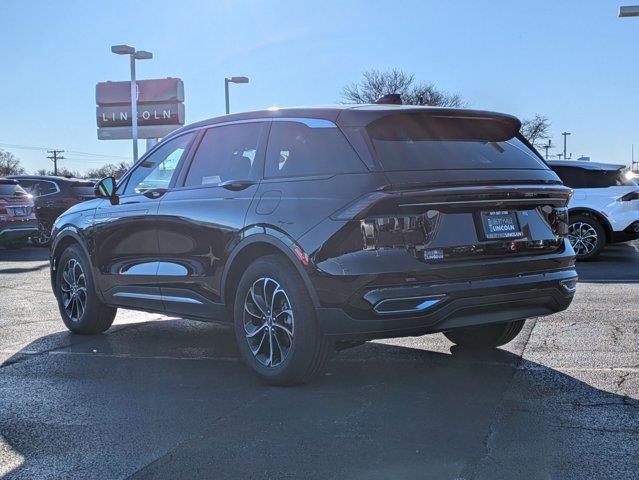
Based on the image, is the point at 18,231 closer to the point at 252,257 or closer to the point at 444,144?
the point at 252,257

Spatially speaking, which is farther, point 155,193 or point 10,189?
point 10,189

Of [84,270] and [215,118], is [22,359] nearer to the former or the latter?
[84,270]

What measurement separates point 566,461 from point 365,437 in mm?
963

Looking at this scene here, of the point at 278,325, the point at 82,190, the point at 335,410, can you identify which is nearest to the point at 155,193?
the point at 278,325

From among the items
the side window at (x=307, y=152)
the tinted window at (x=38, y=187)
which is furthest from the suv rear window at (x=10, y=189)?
the side window at (x=307, y=152)

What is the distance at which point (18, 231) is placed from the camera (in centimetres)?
1581

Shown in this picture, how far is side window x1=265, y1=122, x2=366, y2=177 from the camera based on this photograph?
444 cm

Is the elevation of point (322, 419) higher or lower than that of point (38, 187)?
lower

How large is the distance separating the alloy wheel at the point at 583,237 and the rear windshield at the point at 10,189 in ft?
37.3

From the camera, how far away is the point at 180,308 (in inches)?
215

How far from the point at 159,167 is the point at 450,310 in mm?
2890

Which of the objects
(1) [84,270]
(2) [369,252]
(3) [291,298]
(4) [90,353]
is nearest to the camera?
(2) [369,252]

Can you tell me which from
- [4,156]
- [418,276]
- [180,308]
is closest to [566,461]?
[418,276]

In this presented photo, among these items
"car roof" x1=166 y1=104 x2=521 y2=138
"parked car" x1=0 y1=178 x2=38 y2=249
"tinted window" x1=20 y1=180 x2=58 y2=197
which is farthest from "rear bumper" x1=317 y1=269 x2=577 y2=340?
"tinted window" x1=20 y1=180 x2=58 y2=197
